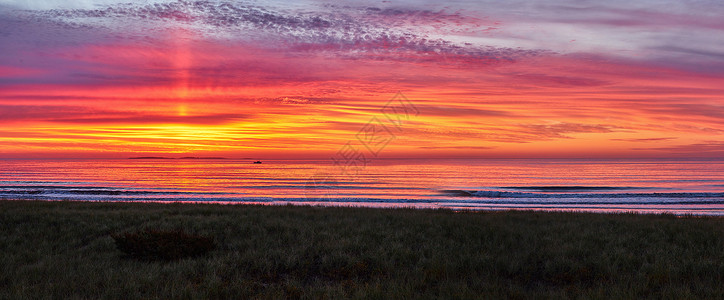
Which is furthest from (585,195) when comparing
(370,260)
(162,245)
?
(162,245)

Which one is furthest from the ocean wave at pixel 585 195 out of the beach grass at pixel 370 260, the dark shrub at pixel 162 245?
the dark shrub at pixel 162 245

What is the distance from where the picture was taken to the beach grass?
8.41 metres

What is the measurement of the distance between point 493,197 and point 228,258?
35659mm

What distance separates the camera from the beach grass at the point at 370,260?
331 inches

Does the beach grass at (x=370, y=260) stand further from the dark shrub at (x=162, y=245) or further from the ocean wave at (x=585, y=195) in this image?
the ocean wave at (x=585, y=195)

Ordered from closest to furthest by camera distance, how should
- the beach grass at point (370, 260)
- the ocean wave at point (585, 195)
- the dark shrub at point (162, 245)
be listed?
the beach grass at point (370, 260) < the dark shrub at point (162, 245) < the ocean wave at point (585, 195)

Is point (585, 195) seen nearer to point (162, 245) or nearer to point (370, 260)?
point (370, 260)

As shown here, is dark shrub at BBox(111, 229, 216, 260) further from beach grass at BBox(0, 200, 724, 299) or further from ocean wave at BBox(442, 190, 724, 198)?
ocean wave at BBox(442, 190, 724, 198)

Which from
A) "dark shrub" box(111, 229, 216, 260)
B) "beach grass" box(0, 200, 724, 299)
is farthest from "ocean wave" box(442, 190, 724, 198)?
"dark shrub" box(111, 229, 216, 260)

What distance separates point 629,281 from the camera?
9055 millimetres

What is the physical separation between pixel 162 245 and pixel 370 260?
516 cm

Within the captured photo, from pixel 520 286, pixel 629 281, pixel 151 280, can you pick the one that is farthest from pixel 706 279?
pixel 151 280

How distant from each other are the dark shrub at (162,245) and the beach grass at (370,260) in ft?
0.82

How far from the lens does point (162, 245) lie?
11.0 meters
